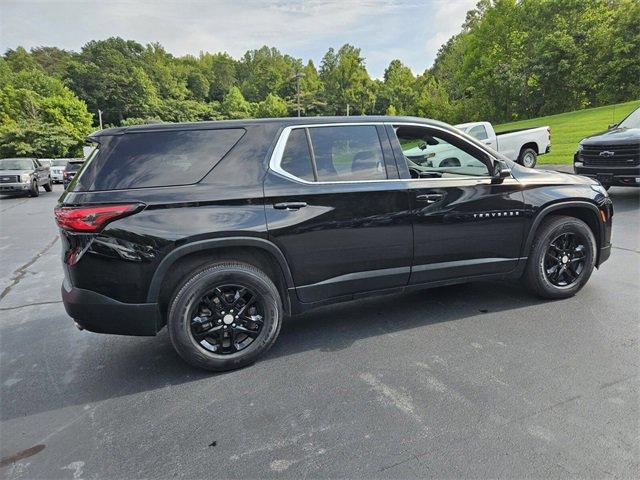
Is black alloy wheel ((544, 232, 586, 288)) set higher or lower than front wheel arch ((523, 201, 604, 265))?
lower

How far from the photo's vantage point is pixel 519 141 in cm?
1524

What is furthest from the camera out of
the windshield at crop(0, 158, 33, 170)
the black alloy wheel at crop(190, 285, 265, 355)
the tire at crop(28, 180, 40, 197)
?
the windshield at crop(0, 158, 33, 170)

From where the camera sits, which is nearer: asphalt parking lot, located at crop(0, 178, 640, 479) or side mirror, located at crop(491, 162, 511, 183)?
asphalt parking lot, located at crop(0, 178, 640, 479)

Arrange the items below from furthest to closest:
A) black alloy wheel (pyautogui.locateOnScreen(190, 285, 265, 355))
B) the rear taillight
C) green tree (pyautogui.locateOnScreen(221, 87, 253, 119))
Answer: green tree (pyautogui.locateOnScreen(221, 87, 253, 119))
black alloy wheel (pyautogui.locateOnScreen(190, 285, 265, 355))
the rear taillight

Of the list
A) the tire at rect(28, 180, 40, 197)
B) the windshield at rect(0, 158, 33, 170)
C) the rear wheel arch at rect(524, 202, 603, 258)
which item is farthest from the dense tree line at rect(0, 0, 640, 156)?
the rear wheel arch at rect(524, 202, 603, 258)

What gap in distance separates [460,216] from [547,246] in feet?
3.52

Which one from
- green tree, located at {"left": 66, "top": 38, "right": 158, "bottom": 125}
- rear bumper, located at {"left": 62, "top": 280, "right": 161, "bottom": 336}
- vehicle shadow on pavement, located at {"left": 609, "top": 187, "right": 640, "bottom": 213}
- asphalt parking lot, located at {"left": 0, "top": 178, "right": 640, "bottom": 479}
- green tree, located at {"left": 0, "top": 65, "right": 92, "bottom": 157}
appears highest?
green tree, located at {"left": 66, "top": 38, "right": 158, "bottom": 125}

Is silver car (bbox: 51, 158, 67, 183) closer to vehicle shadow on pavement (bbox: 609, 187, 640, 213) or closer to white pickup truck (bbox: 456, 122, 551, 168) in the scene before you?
white pickup truck (bbox: 456, 122, 551, 168)

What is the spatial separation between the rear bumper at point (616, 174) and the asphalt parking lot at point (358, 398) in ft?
17.1

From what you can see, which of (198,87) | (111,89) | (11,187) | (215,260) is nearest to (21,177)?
(11,187)

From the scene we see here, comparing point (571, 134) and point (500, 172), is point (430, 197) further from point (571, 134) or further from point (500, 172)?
point (571, 134)

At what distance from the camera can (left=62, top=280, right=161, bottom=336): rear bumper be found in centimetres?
294

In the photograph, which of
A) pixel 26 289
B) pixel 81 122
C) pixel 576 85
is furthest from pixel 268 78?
pixel 26 289

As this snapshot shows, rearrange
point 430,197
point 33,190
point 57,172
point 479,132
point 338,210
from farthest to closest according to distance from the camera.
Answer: point 57,172
point 33,190
point 479,132
point 430,197
point 338,210
